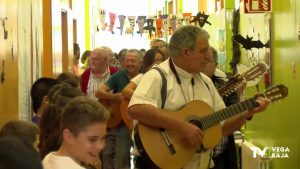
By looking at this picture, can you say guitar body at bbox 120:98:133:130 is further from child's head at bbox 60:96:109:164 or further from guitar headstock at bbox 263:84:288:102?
child's head at bbox 60:96:109:164

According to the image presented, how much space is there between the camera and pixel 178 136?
406 centimetres

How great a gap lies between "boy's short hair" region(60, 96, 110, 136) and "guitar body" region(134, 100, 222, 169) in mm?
1286

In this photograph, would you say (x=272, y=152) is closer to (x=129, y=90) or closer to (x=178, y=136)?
(x=129, y=90)

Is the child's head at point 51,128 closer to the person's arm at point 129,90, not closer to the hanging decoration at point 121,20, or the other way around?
the person's arm at point 129,90

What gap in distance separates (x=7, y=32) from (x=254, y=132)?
4.06 meters

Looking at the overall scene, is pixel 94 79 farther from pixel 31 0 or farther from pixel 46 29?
pixel 31 0

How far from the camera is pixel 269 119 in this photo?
689 centimetres

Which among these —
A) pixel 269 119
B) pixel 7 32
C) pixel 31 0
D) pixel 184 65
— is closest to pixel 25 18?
pixel 31 0

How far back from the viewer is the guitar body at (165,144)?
4.04 meters

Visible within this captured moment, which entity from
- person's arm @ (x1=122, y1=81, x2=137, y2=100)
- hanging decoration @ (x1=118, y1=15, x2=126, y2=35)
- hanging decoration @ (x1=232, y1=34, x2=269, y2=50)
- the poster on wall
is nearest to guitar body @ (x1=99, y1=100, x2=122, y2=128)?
person's arm @ (x1=122, y1=81, x2=137, y2=100)

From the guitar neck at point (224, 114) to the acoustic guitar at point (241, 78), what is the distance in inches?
21.7

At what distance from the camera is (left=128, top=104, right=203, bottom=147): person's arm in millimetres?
3988

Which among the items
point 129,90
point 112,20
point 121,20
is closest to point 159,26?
point 121,20

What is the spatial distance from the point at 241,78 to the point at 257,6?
83.8 inches
